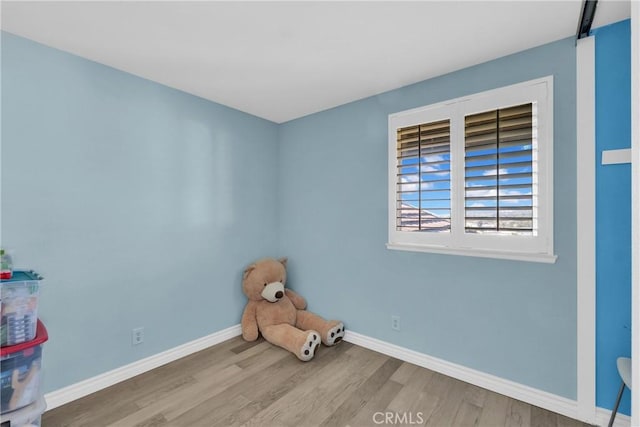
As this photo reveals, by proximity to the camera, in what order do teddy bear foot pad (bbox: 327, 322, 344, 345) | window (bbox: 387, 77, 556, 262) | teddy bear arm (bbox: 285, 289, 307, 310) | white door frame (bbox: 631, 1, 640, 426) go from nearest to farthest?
white door frame (bbox: 631, 1, 640, 426)
window (bbox: 387, 77, 556, 262)
teddy bear foot pad (bbox: 327, 322, 344, 345)
teddy bear arm (bbox: 285, 289, 307, 310)

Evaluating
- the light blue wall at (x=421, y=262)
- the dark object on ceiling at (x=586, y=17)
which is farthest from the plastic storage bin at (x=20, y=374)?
the dark object on ceiling at (x=586, y=17)

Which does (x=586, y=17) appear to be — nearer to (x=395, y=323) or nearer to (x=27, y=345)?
(x=395, y=323)

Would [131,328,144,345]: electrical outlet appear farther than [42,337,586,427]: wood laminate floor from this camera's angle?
Yes

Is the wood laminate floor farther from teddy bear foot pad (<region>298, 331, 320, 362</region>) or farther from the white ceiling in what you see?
the white ceiling

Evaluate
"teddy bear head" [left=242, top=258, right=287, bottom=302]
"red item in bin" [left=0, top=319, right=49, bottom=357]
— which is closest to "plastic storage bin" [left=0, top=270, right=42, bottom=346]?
"red item in bin" [left=0, top=319, right=49, bottom=357]

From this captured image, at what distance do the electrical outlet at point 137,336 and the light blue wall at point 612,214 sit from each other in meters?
3.11

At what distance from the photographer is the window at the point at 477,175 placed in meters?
1.89

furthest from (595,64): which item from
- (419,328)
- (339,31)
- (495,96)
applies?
(419,328)

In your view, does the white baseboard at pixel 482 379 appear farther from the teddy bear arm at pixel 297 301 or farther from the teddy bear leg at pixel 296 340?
the teddy bear arm at pixel 297 301

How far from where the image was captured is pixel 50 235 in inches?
75.0

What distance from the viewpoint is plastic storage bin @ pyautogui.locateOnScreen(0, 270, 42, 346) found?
1376 mm

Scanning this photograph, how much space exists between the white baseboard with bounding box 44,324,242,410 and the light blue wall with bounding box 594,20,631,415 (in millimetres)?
2861

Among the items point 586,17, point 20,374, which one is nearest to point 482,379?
point 586,17

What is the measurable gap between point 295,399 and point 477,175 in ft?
6.63
